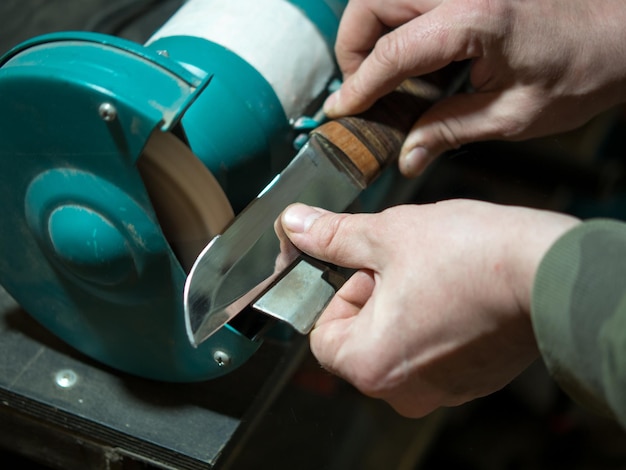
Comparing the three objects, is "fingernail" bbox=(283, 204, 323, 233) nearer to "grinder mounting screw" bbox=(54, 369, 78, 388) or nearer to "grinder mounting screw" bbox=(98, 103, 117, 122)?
"grinder mounting screw" bbox=(98, 103, 117, 122)

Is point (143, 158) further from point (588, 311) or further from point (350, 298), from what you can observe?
point (588, 311)

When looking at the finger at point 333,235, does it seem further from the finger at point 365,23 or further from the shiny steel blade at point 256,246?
the finger at point 365,23

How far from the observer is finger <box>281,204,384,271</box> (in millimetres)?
534

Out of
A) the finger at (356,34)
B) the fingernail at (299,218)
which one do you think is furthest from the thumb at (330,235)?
the finger at (356,34)

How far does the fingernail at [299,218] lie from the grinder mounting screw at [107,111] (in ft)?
0.49

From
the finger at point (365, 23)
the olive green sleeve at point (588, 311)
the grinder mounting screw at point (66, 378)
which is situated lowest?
the grinder mounting screw at point (66, 378)

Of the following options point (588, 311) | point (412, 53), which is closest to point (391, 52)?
point (412, 53)

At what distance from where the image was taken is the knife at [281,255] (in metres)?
0.56

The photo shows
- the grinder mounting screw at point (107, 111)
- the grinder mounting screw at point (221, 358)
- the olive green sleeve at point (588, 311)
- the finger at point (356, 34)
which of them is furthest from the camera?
the finger at point (356, 34)

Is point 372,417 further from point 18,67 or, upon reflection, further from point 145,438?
point 18,67

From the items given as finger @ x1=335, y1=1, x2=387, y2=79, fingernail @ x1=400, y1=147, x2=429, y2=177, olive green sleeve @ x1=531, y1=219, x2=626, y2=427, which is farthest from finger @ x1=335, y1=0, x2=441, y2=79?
olive green sleeve @ x1=531, y1=219, x2=626, y2=427

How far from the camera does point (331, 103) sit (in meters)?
0.74

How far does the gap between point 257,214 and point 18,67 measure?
8.4 inches

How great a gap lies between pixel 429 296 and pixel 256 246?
0.52 ft
